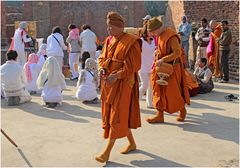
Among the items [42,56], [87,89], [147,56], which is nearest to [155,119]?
[147,56]

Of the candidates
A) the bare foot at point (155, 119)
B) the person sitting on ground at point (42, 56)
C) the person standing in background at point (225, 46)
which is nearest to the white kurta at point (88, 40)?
the person sitting on ground at point (42, 56)

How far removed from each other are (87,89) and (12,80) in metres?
1.36

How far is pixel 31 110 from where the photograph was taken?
696 cm

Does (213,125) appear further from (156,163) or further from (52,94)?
(52,94)

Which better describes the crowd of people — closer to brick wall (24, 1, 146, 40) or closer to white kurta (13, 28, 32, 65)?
white kurta (13, 28, 32, 65)

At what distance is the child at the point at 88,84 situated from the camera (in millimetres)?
7273

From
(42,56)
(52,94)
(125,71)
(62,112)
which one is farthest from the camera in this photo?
(42,56)

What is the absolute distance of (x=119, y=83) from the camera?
14.1 feet

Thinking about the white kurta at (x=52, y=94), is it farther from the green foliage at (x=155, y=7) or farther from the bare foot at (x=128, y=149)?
the green foliage at (x=155, y=7)

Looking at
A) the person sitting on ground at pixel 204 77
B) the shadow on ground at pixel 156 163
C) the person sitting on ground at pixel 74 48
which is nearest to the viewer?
the shadow on ground at pixel 156 163

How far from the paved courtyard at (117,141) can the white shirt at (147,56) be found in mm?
688

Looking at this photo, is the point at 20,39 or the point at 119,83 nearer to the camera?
the point at 119,83

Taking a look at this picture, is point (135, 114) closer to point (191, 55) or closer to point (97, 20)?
point (191, 55)

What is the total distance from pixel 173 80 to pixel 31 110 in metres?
2.68
